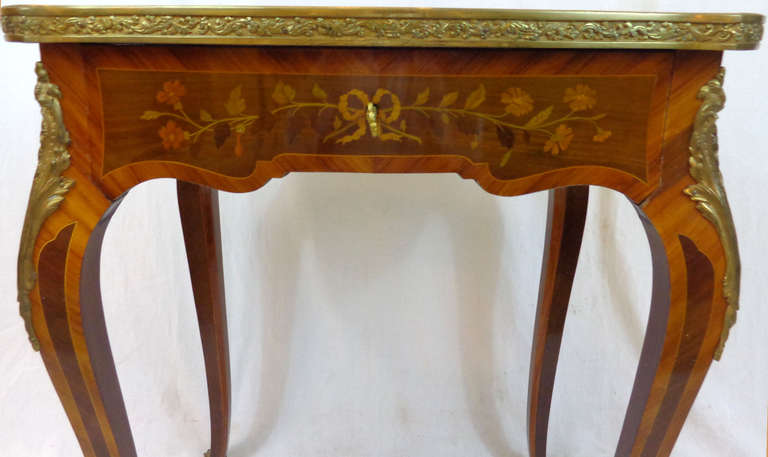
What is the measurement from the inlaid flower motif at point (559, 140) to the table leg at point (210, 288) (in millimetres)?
632

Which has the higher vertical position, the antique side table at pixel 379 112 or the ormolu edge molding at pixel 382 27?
the ormolu edge molding at pixel 382 27

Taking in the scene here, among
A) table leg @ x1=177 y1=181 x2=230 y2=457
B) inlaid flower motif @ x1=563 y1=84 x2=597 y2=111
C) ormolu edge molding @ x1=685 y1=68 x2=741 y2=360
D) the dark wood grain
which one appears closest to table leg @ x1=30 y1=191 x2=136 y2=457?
the dark wood grain

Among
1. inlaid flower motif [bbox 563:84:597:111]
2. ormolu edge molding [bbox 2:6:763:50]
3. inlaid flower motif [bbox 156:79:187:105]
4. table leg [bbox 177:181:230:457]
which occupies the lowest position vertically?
table leg [bbox 177:181:230:457]

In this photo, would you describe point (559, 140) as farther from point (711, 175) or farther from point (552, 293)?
point (552, 293)

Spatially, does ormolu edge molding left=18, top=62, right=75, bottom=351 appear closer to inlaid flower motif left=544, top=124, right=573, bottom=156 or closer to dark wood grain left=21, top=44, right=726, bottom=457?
dark wood grain left=21, top=44, right=726, bottom=457

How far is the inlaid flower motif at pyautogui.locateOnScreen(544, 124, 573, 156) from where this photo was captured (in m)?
0.74

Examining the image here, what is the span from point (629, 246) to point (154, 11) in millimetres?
1161

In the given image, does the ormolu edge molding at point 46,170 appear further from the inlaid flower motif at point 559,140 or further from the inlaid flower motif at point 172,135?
the inlaid flower motif at point 559,140

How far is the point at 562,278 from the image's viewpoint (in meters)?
1.22

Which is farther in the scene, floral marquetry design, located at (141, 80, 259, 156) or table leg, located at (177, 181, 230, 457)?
table leg, located at (177, 181, 230, 457)

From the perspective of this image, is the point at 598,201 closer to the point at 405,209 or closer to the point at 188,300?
the point at 405,209

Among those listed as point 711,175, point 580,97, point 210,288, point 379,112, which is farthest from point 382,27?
point 210,288

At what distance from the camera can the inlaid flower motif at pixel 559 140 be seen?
2.42ft

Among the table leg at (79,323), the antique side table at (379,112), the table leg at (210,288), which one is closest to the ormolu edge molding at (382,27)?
the antique side table at (379,112)
